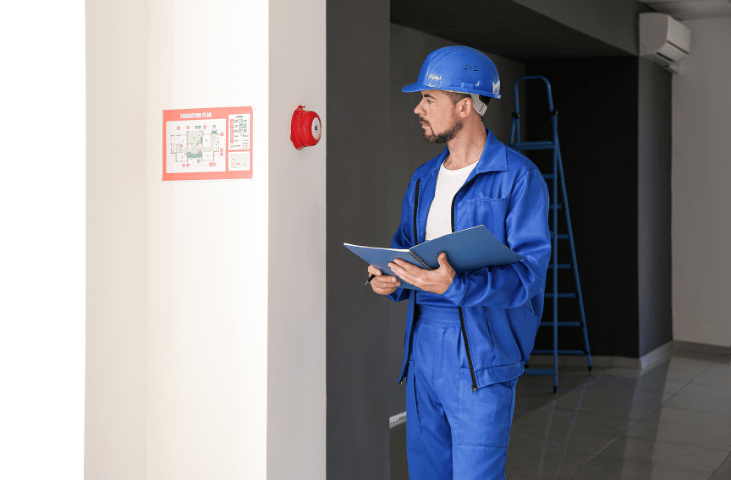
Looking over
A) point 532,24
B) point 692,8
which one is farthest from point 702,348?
point 532,24

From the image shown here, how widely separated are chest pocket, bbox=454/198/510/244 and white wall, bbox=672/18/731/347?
5550 mm

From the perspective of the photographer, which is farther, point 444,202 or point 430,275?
point 444,202

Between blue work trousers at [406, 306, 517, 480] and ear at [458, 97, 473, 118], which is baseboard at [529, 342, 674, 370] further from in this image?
ear at [458, 97, 473, 118]

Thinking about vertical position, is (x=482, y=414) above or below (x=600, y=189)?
below

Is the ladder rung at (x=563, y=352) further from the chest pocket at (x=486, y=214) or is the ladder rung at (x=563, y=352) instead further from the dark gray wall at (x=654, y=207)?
the chest pocket at (x=486, y=214)

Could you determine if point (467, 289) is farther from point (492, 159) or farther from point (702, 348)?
point (702, 348)

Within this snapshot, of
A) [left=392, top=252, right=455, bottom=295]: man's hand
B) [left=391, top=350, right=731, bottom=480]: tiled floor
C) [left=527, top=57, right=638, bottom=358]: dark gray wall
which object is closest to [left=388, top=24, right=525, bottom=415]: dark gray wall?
[left=391, top=350, right=731, bottom=480]: tiled floor

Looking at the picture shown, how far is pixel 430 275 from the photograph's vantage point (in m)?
1.99

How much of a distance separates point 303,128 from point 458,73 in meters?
0.48

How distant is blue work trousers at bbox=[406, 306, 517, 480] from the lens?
2092 mm

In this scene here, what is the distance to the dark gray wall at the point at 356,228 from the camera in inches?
105

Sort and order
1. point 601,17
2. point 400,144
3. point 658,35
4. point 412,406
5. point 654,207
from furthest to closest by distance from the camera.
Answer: point 654,207, point 658,35, point 601,17, point 400,144, point 412,406
